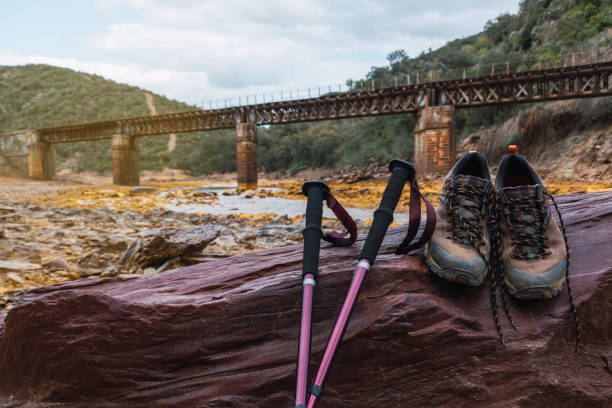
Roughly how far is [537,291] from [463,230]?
0.42 metres

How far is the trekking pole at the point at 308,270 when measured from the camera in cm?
136

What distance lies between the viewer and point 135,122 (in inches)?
1425

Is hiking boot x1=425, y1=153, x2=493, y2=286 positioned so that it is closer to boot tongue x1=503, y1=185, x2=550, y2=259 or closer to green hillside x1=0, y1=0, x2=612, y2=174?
boot tongue x1=503, y1=185, x2=550, y2=259

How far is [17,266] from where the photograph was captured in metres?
4.32

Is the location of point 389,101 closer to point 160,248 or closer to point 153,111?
point 160,248

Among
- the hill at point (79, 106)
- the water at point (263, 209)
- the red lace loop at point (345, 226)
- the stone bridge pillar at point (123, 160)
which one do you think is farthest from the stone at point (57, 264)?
the hill at point (79, 106)

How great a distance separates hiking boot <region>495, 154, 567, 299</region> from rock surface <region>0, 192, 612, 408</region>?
159mm

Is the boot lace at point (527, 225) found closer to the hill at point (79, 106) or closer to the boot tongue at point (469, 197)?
the boot tongue at point (469, 197)

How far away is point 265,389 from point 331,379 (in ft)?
0.98

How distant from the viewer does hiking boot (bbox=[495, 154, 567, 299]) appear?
1.67 metres

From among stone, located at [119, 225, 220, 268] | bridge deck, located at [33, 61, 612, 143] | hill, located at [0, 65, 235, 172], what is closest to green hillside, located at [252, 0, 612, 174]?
bridge deck, located at [33, 61, 612, 143]

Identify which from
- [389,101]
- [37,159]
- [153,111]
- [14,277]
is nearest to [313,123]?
[153,111]

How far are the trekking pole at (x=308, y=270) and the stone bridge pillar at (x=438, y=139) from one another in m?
23.0

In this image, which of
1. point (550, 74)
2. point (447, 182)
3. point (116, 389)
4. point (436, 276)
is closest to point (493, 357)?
point (436, 276)
